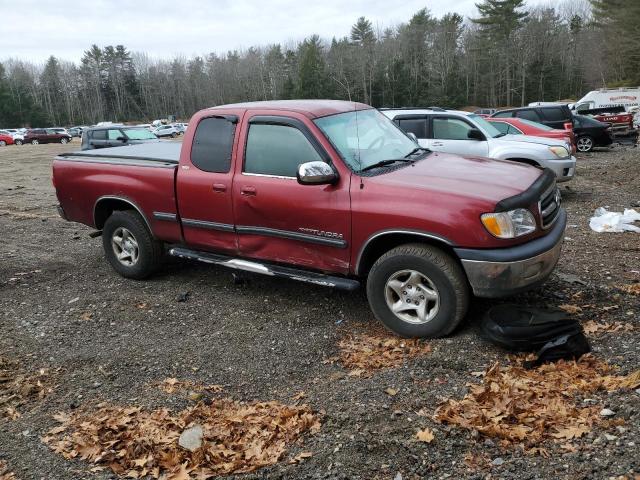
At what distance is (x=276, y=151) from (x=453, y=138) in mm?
6391

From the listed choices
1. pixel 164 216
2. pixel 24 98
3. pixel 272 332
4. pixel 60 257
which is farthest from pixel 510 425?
pixel 24 98

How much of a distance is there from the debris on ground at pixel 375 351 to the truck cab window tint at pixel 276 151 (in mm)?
1558

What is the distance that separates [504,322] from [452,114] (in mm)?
7266

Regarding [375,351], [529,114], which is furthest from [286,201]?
[529,114]

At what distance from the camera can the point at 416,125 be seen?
10.7 meters

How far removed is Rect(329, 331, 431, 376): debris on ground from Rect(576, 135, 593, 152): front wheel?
57.4ft

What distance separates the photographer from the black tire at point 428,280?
4027 mm

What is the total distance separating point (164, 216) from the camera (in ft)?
18.3

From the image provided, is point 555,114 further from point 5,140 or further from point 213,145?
point 5,140

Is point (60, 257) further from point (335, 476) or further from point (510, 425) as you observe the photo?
point (510, 425)

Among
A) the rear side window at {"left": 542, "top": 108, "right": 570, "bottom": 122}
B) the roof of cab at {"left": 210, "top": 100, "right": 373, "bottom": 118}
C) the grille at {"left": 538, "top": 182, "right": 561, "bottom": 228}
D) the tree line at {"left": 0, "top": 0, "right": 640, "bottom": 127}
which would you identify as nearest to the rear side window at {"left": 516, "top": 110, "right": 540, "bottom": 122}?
the rear side window at {"left": 542, "top": 108, "right": 570, "bottom": 122}

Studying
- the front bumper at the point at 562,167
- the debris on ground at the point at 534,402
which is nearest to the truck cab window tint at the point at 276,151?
the debris on ground at the point at 534,402

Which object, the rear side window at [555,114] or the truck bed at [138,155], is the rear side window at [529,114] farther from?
the truck bed at [138,155]

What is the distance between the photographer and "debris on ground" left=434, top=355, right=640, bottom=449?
2990mm
